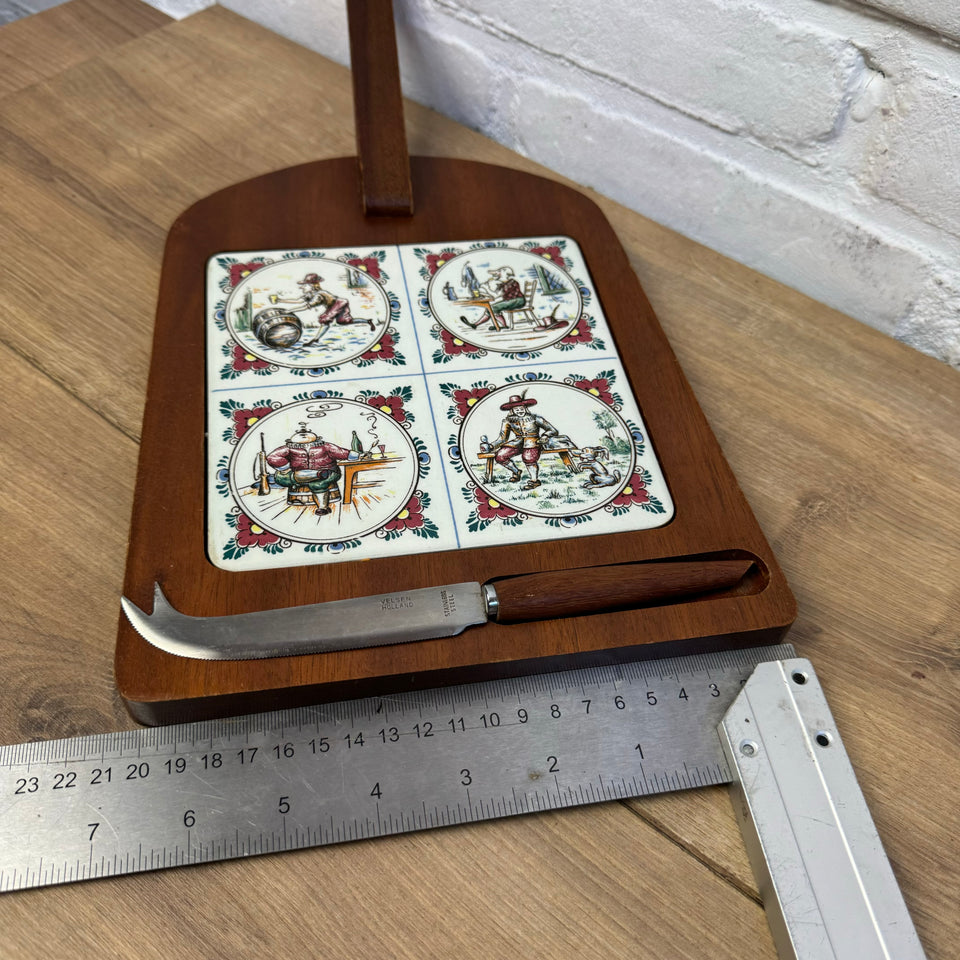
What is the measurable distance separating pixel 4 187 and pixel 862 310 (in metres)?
0.77

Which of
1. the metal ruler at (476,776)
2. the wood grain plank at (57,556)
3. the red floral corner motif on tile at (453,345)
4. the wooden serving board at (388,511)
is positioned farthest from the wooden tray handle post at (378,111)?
the metal ruler at (476,776)

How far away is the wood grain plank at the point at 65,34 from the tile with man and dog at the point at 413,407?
0.46 metres

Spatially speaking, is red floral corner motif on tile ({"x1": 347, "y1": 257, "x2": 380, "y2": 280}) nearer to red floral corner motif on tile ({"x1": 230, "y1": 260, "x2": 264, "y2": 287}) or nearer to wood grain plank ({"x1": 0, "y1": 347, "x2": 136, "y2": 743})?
red floral corner motif on tile ({"x1": 230, "y1": 260, "x2": 264, "y2": 287})

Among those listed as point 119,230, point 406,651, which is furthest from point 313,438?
point 119,230

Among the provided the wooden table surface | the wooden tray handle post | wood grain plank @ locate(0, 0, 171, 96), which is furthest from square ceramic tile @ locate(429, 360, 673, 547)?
wood grain plank @ locate(0, 0, 171, 96)

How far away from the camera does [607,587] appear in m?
0.53

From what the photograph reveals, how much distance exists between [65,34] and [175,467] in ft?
2.41

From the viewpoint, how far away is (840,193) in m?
0.76

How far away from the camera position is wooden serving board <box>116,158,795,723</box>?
51 cm

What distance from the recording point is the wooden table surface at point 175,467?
46cm

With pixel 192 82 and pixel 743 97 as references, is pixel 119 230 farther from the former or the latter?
pixel 743 97

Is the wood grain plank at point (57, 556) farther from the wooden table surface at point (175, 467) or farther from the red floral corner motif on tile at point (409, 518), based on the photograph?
the red floral corner motif on tile at point (409, 518)

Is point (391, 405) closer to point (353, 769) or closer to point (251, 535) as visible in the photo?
point (251, 535)

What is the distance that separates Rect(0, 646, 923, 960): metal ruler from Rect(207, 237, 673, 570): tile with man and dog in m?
0.10
